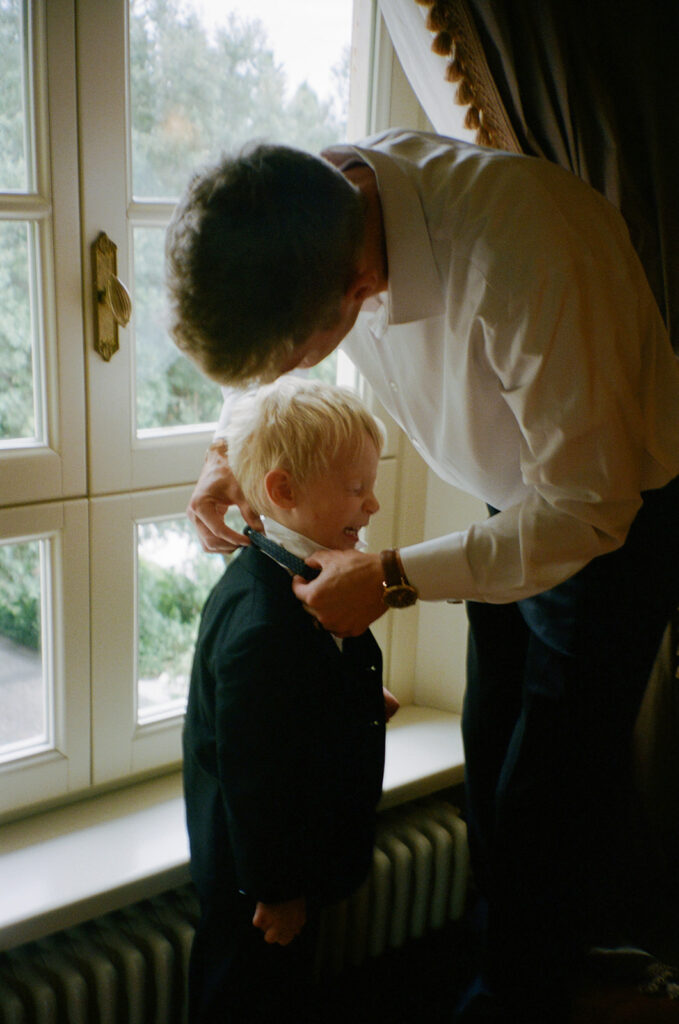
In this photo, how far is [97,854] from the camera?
1520mm

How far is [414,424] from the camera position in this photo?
1.43 m

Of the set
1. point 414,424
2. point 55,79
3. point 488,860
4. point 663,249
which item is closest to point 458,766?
point 488,860

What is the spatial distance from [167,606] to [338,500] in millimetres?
617

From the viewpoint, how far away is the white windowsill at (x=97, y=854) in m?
1.39

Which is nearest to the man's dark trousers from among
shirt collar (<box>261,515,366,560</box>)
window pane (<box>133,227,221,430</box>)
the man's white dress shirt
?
the man's white dress shirt

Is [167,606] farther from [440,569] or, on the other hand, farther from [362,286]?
[362,286]

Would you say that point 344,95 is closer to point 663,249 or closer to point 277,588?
point 663,249

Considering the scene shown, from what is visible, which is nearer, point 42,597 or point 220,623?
point 220,623

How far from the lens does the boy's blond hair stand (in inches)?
48.5

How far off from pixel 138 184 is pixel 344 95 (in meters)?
0.48

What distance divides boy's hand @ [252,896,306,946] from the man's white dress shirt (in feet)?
1.53

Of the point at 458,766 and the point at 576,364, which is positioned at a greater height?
the point at 576,364

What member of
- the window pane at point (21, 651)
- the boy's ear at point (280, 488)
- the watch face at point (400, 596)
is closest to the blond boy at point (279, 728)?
the boy's ear at point (280, 488)

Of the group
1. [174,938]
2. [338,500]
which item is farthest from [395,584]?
[174,938]
